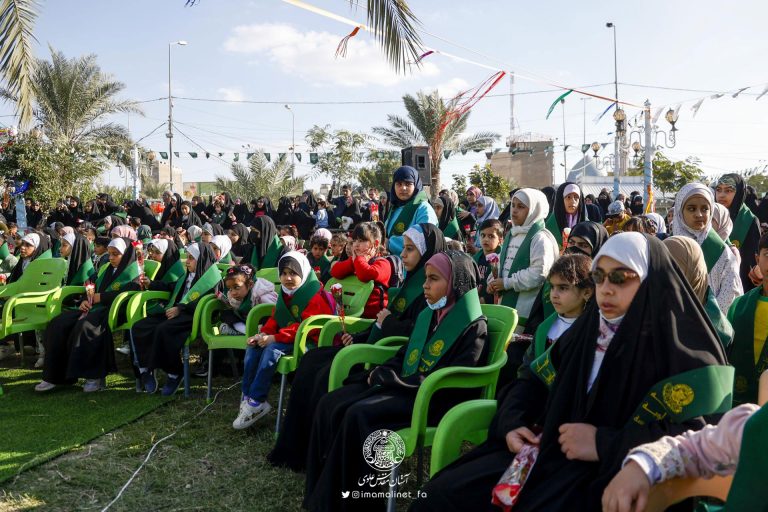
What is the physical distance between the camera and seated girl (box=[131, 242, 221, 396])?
5566mm

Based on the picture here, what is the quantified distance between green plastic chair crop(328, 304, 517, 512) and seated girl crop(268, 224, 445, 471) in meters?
0.20

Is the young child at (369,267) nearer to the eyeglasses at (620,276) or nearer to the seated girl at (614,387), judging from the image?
the seated girl at (614,387)

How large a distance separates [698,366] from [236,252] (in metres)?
7.71

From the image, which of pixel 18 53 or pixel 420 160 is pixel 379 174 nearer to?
pixel 420 160

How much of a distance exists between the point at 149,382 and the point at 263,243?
2.47m

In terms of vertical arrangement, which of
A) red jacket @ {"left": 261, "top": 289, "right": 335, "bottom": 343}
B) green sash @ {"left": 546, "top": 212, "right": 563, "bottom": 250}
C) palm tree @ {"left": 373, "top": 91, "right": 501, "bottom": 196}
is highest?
palm tree @ {"left": 373, "top": 91, "right": 501, "bottom": 196}

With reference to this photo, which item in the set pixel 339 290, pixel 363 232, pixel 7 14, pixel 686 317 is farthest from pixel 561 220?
pixel 7 14

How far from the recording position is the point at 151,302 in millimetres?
6219

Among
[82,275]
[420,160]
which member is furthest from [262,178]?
[82,275]

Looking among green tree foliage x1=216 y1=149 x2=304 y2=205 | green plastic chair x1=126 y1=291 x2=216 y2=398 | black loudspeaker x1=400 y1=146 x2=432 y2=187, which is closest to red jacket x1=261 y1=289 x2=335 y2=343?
green plastic chair x1=126 y1=291 x2=216 y2=398

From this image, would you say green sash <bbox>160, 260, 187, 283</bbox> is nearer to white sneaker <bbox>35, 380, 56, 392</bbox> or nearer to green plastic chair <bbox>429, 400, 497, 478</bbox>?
white sneaker <bbox>35, 380, 56, 392</bbox>

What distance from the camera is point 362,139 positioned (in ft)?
82.6

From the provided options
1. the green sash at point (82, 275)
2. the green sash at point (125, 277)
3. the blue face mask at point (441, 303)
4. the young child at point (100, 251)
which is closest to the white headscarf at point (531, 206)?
the blue face mask at point (441, 303)

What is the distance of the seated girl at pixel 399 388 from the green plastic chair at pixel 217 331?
1.74m
